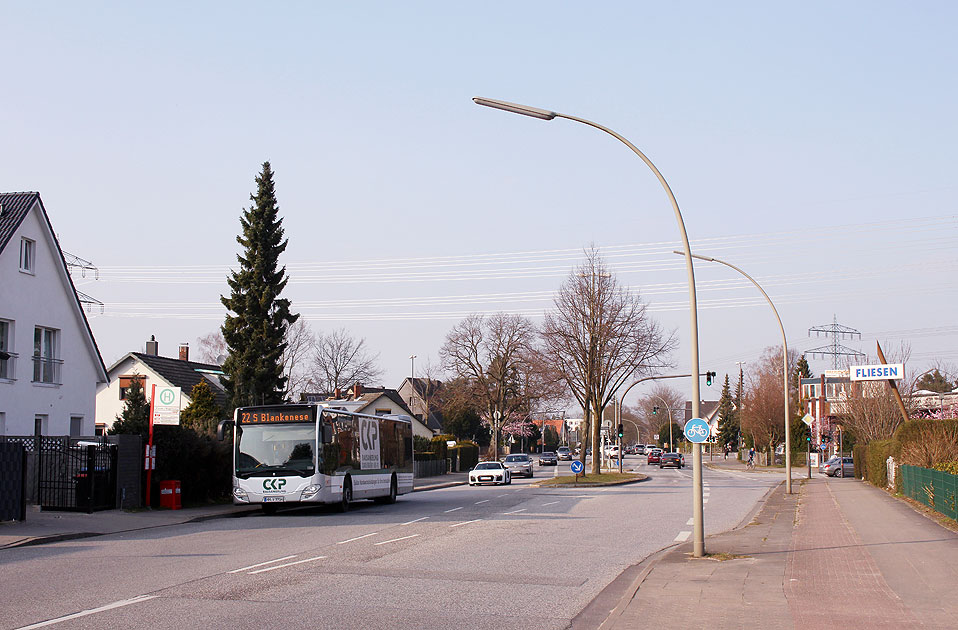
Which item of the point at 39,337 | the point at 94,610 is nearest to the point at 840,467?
the point at 39,337

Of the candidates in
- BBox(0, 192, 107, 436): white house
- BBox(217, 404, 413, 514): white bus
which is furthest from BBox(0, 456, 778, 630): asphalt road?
BBox(0, 192, 107, 436): white house

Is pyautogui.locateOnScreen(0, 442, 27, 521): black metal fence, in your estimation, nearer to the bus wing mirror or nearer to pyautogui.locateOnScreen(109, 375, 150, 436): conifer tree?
the bus wing mirror

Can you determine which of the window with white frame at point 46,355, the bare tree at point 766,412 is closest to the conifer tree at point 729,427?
the bare tree at point 766,412

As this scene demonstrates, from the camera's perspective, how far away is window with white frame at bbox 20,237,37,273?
32656mm

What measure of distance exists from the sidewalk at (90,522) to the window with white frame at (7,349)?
10495 mm

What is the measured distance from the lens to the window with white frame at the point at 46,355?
33188 mm

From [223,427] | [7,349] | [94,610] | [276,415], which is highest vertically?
[7,349]

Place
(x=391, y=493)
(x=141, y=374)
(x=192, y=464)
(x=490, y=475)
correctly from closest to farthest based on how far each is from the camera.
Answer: (x=192, y=464), (x=391, y=493), (x=490, y=475), (x=141, y=374)

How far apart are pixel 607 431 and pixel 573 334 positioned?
23813 mm

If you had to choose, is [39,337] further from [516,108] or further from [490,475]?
[516,108]

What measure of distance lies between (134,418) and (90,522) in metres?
15.5

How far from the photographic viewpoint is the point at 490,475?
46156 mm

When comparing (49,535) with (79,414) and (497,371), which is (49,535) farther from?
(497,371)

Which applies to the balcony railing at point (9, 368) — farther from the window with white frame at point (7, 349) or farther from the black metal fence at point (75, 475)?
the black metal fence at point (75, 475)
